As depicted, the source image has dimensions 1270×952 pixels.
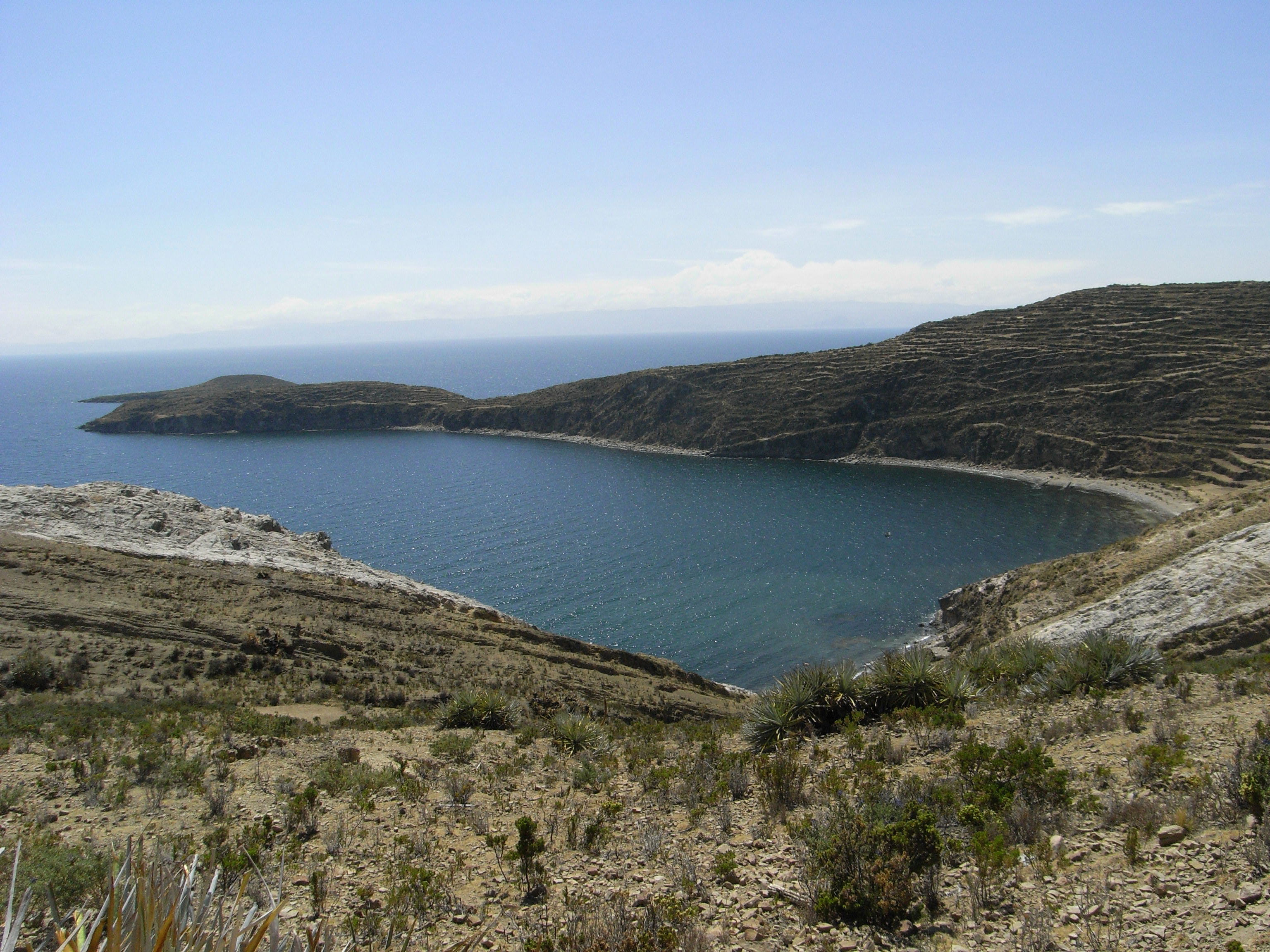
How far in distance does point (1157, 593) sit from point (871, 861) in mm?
19174

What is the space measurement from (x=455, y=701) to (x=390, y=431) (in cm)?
10483

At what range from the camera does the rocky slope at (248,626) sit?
17406 mm

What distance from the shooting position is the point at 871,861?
21.0 feet

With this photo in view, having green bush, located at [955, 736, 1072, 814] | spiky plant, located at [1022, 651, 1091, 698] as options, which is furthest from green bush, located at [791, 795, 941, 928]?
spiky plant, located at [1022, 651, 1091, 698]

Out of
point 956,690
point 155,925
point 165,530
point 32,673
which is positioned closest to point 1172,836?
point 956,690

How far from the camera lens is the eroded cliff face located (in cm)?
1723

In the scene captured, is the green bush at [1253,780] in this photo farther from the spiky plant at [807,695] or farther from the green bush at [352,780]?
the green bush at [352,780]

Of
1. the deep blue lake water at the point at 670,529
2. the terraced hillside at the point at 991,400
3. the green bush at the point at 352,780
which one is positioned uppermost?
the terraced hillside at the point at 991,400

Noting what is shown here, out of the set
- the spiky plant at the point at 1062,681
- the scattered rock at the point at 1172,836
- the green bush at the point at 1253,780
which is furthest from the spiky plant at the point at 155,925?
the spiky plant at the point at 1062,681

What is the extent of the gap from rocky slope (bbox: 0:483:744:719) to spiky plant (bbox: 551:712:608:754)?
5.75 metres

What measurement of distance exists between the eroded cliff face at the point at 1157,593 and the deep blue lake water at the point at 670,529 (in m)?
5.48

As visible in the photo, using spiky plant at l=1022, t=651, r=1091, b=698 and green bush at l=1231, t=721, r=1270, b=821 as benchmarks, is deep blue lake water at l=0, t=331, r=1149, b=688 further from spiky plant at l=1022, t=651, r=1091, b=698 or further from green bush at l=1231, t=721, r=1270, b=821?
green bush at l=1231, t=721, r=1270, b=821

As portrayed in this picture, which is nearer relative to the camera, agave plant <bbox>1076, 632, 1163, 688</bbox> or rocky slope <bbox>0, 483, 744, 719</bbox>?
agave plant <bbox>1076, 632, 1163, 688</bbox>

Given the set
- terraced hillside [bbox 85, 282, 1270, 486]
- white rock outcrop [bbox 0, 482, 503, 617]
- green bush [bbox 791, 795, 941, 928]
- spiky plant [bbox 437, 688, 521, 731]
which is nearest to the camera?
green bush [bbox 791, 795, 941, 928]
